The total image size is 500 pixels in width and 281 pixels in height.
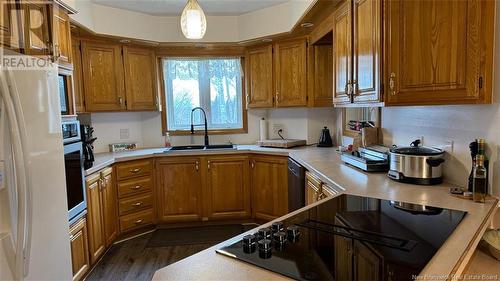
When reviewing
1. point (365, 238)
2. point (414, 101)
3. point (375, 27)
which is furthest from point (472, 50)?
point (365, 238)

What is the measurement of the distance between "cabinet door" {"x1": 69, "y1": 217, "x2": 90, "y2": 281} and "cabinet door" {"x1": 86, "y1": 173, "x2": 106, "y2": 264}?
3.9 inches

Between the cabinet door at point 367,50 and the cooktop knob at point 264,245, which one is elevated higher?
the cabinet door at point 367,50

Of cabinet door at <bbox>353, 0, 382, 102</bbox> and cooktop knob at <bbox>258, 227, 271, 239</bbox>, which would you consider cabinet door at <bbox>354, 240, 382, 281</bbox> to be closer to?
cooktop knob at <bbox>258, 227, 271, 239</bbox>

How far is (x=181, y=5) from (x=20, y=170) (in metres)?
2.72

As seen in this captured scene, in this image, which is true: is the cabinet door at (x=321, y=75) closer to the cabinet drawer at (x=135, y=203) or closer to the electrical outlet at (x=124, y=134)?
the cabinet drawer at (x=135, y=203)

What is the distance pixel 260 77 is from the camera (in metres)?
4.00

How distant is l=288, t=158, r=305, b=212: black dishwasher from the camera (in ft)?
9.85

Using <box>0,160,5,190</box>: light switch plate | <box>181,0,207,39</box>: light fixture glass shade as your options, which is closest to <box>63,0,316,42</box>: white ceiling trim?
<box>181,0,207,39</box>: light fixture glass shade

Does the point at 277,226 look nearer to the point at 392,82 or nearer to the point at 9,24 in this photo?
the point at 392,82

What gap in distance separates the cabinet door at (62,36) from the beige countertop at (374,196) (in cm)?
94

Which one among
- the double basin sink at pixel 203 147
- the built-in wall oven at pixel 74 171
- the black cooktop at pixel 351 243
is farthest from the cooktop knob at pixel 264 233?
the double basin sink at pixel 203 147

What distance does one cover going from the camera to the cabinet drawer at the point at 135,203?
11.4 ft

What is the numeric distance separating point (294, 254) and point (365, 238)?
0.31 metres

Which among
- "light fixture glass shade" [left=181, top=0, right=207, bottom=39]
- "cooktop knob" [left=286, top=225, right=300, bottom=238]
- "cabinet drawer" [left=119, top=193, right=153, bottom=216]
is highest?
"light fixture glass shade" [left=181, top=0, right=207, bottom=39]
